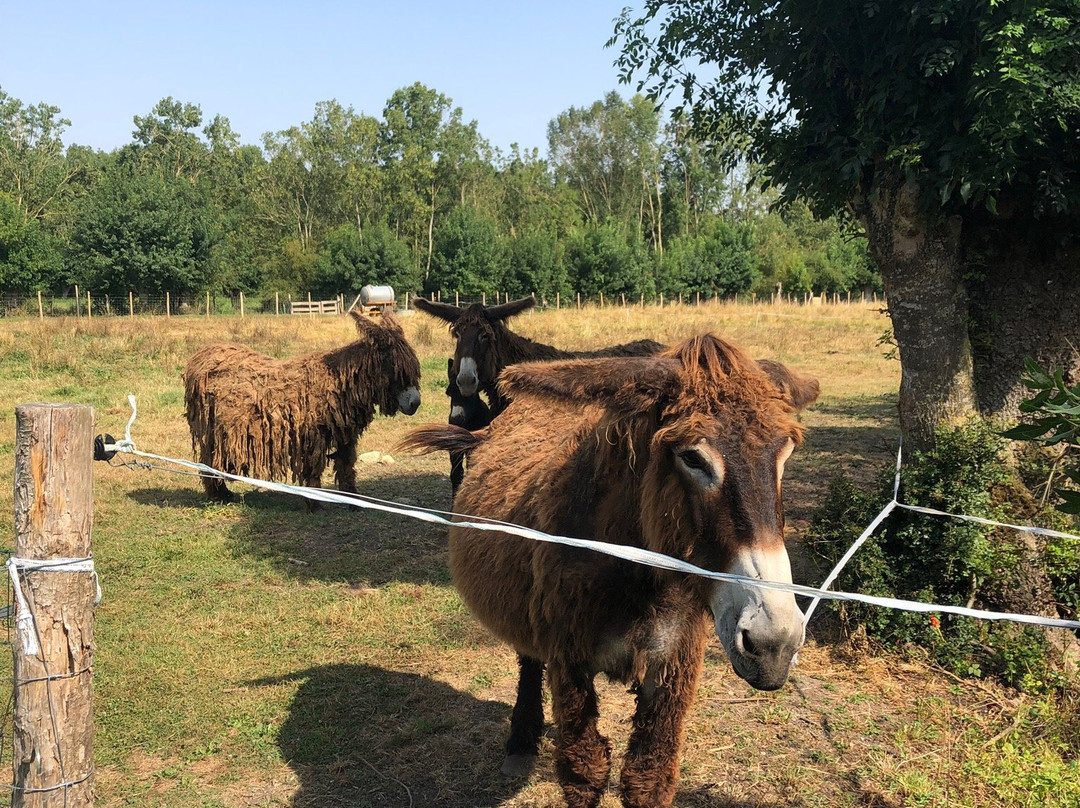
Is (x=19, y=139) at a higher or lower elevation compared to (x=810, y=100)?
higher

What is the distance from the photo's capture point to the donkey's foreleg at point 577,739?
3201 millimetres

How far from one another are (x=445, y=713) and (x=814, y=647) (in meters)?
2.71

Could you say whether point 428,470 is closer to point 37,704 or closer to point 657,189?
point 37,704

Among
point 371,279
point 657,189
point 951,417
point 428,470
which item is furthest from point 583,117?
point 951,417

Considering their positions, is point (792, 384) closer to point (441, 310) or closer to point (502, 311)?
point (502, 311)

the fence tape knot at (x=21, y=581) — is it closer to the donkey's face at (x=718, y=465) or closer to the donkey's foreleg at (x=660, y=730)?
the donkey's face at (x=718, y=465)

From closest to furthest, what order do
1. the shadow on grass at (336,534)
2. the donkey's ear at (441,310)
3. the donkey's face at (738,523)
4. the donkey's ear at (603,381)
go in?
the donkey's face at (738,523) < the donkey's ear at (603,381) < the shadow on grass at (336,534) < the donkey's ear at (441,310)

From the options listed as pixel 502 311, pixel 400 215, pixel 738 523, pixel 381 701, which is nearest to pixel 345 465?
pixel 502 311

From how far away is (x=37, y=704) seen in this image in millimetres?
2553

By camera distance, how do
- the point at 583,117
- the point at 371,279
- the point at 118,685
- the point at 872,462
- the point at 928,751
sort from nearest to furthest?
1. the point at 928,751
2. the point at 118,685
3. the point at 872,462
4. the point at 371,279
5. the point at 583,117

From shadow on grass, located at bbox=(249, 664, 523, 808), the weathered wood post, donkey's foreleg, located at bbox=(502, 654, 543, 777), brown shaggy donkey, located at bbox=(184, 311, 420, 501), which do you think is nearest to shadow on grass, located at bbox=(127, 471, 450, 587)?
brown shaggy donkey, located at bbox=(184, 311, 420, 501)

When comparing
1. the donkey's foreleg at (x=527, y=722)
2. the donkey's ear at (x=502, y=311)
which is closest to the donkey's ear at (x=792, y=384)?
the donkey's foreleg at (x=527, y=722)

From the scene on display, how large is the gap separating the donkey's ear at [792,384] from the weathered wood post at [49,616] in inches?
97.7

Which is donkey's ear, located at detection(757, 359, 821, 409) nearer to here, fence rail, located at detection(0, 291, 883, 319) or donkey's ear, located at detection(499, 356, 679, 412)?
donkey's ear, located at detection(499, 356, 679, 412)
